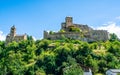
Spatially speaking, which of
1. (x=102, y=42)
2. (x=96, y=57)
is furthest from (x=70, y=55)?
(x=102, y=42)

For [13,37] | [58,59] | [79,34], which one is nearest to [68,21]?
[79,34]

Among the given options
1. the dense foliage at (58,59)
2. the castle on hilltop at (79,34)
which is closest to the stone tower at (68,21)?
the castle on hilltop at (79,34)

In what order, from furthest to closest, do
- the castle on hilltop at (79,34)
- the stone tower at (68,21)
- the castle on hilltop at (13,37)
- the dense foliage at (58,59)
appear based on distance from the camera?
the stone tower at (68,21)
the castle on hilltop at (13,37)
the castle on hilltop at (79,34)
the dense foliage at (58,59)

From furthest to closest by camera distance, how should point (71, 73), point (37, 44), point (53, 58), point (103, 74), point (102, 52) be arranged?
1. point (37, 44)
2. point (102, 52)
3. point (53, 58)
4. point (103, 74)
5. point (71, 73)

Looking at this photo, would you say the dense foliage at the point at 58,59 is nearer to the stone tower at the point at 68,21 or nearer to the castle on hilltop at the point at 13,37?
the castle on hilltop at the point at 13,37

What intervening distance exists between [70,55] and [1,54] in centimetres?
3105

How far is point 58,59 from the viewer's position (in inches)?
3351

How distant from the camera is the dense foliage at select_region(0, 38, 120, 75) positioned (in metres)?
80.7

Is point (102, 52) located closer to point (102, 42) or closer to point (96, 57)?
point (96, 57)

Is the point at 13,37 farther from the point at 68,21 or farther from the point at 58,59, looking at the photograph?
the point at 58,59

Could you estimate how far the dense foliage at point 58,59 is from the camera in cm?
8069

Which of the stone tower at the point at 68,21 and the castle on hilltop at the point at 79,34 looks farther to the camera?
the stone tower at the point at 68,21

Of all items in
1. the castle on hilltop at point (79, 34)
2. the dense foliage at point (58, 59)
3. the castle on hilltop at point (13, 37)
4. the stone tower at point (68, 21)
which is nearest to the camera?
the dense foliage at point (58, 59)

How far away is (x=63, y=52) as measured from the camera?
3413 inches
